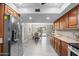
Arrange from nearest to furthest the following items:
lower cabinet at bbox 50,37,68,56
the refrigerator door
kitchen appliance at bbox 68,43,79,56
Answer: kitchen appliance at bbox 68,43,79,56 → the refrigerator door → lower cabinet at bbox 50,37,68,56

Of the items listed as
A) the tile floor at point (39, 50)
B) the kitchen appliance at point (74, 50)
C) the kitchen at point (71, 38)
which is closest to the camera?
the kitchen appliance at point (74, 50)

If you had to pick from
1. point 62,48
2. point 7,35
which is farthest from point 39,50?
point 7,35

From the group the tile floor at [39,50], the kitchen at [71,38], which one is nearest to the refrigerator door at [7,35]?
the kitchen at [71,38]

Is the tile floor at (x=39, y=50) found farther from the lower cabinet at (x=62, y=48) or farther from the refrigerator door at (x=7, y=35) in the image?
the refrigerator door at (x=7, y=35)

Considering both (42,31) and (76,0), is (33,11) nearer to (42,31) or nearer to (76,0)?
(76,0)

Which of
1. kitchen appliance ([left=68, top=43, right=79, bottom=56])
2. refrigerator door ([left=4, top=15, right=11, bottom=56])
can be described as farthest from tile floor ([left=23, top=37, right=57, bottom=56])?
kitchen appliance ([left=68, top=43, right=79, bottom=56])

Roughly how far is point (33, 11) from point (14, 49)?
3851 millimetres

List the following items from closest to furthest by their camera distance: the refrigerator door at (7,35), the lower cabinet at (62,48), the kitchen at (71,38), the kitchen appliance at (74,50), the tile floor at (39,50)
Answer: the kitchen appliance at (74,50) < the kitchen at (71,38) < the refrigerator door at (7,35) < the lower cabinet at (62,48) < the tile floor at (39,50)

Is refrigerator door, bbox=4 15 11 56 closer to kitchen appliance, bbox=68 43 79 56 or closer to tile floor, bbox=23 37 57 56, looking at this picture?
kitchen appliance, bbox=68 43 79 56

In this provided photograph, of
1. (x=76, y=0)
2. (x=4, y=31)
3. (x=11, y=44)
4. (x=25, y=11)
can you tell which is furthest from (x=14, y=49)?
(x=25, y=11)

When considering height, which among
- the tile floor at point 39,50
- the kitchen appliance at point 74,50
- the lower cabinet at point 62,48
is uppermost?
the kitchen appliance at point 74,50

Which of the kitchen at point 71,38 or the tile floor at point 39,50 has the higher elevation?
the kitchen at point 71,38

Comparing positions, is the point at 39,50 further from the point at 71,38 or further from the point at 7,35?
the point at 7,35

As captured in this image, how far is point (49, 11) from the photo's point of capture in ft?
24.8
